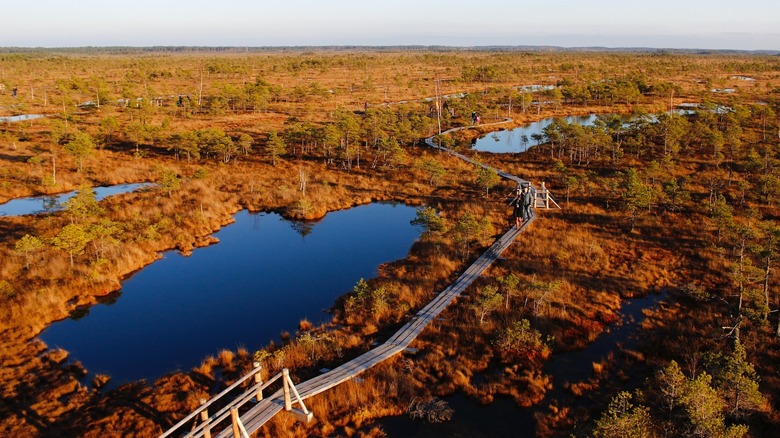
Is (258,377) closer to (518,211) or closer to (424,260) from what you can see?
(424,260)

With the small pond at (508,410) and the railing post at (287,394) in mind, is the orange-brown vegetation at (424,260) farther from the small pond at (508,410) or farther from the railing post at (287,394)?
the railing post at (287,394)

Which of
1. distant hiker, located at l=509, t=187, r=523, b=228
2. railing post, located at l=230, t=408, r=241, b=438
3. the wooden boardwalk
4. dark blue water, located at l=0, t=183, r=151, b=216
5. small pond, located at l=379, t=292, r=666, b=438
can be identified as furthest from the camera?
dark blue water, located at l=0, t=183, r=151, b=216

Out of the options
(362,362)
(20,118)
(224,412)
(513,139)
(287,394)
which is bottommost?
(362,362)

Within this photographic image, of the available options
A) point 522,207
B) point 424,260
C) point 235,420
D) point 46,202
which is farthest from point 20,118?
point 235,420

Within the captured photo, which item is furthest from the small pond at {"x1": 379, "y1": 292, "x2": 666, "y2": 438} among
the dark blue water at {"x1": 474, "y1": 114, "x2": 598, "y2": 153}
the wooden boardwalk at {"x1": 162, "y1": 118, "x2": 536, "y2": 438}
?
the dark blue water at {"x1": 474, "y1": 114, "x2": 598, "y2": 153}

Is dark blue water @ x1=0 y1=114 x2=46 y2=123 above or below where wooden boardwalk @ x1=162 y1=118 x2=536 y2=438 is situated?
above

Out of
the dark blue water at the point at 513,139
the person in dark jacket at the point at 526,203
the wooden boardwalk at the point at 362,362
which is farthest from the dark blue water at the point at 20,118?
the wooden boardwalk at the point at 362,362

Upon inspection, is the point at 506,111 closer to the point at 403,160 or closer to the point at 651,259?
the point at 403,160

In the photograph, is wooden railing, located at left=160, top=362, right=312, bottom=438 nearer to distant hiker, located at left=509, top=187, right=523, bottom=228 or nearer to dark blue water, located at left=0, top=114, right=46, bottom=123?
distant hiker, located at left=509, top=187, right=523, bottom=228
